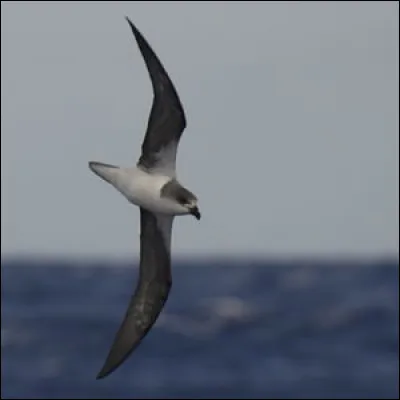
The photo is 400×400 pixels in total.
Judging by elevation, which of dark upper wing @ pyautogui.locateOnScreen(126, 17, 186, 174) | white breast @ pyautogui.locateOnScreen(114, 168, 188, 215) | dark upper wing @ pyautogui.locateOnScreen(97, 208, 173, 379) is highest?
dark upper wing @ pyautogui.locateOnScreen(126, 17, 186, 174)

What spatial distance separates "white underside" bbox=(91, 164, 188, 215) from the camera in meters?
15.4

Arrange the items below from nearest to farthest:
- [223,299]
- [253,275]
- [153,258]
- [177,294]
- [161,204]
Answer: [161,204], [153,258], [223,299], [177,294], [253,275]

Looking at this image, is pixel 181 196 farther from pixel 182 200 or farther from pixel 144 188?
pixel 144 188

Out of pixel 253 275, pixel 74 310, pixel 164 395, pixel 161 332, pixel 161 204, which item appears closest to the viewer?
pixel 161 204

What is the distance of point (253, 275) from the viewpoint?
410 ft

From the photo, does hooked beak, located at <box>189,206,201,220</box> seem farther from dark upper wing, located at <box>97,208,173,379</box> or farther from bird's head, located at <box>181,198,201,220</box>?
dark upper wing, located at <box>97,208,173,379</box>

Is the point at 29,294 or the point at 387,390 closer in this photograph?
the point at 387,390

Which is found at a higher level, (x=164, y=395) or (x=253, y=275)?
(x=253, y=275)

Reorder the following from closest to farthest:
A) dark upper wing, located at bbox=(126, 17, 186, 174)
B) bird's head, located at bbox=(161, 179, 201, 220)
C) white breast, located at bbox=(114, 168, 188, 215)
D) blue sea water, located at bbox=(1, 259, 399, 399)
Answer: bird's head, located at bbox=(161, 179, 201, 220)
white breast, located at bbox=(114, 168, 188, 215)
dark upper wing, located at bbox=(126, 17, 186, 174)
blue sea water, located at bbox=(1, 259, 399, 399)

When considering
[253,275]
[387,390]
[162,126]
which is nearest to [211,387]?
[387,390]

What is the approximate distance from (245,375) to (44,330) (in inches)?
649

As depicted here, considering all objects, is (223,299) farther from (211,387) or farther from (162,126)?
(162,126)

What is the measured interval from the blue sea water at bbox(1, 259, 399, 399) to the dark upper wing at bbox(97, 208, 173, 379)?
102 ft

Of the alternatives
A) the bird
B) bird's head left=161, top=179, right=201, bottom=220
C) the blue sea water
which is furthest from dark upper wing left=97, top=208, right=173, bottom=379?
the blue sea water
